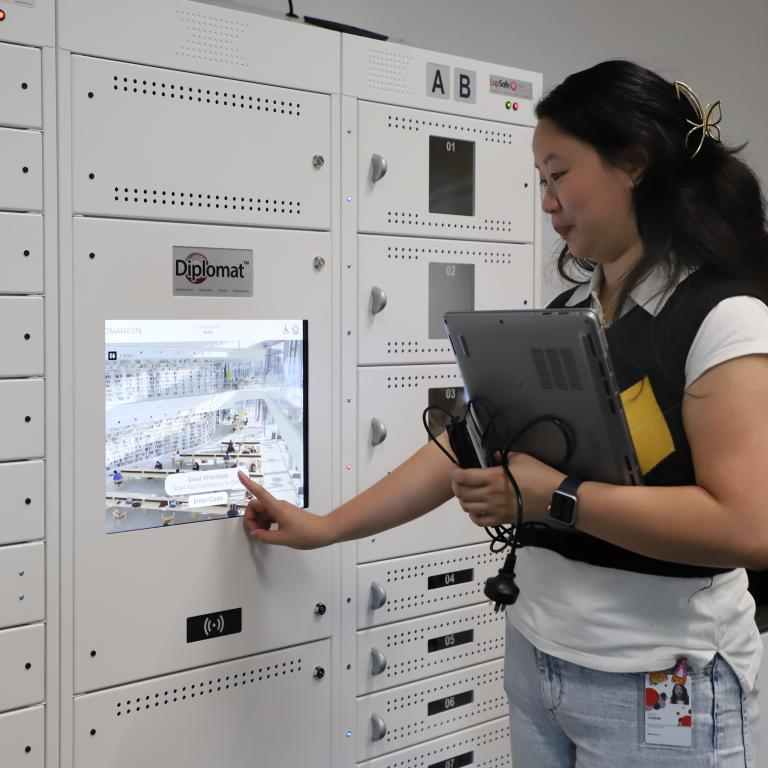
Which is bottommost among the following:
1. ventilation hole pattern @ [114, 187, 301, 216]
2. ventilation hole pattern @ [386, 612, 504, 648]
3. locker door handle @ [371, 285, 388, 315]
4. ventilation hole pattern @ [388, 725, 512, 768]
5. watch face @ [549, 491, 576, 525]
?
ventilation hole pattern @ [388, 725, 512, 768]

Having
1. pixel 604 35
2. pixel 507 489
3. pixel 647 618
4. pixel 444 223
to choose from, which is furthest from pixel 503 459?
pixel 604 35

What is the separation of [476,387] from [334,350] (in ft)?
2.45

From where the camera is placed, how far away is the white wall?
9.23 feet

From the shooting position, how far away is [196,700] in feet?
6.07

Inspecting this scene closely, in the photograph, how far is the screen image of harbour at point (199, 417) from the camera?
1732mm

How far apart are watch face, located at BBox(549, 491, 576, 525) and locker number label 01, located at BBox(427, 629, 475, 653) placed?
118cm

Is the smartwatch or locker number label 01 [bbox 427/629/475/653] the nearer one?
the smartwatch

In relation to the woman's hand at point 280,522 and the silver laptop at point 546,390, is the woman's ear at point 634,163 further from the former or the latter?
the woman's hand at point 280,522

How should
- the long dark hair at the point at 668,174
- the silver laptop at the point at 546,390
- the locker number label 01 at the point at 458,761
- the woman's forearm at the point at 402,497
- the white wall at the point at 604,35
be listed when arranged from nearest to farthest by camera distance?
the silver laptop at the point at 546,390 < the long dark hair at the point at 668,174 < the woman's forearm at the point at 402,497 < the locker number label 01 at the point at 458,761 < the white wall at the point at 604,35

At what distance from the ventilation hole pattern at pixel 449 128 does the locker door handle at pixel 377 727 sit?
1.54m

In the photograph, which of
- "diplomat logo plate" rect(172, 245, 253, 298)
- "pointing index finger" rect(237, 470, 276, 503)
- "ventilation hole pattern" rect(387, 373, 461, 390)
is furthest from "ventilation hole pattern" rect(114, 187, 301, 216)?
"pointing index finger" rect(237, 470, 276, 503)

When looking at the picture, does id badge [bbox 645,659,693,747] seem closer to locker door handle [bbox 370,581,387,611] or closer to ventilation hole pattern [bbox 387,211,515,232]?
locker door handle [bbox 370,581,387,611]

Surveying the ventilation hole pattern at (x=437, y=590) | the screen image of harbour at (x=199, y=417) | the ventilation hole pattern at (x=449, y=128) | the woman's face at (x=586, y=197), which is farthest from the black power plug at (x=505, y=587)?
the ventilation hole pattern at (x=449, y=128)

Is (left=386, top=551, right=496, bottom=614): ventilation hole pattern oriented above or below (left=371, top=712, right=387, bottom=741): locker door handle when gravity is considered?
above
